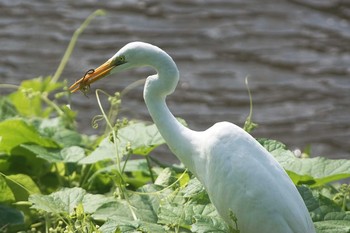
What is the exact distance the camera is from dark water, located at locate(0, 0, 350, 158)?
6.88 m

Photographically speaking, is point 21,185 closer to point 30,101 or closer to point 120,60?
point 120,60

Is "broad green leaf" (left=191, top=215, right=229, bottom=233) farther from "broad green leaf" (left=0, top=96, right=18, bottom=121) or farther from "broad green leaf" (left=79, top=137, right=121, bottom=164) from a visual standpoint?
"broad green leaf" (left=0, top=96, right=18, bottom=121)

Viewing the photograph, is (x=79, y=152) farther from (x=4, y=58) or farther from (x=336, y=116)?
(x=4, y=58)

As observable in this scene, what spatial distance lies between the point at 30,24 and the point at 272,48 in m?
2.32

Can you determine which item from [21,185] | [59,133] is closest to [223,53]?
[59,133]

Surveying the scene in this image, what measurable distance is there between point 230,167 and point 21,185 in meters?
1.05

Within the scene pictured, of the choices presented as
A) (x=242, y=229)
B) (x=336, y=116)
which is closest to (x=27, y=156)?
(x=242, y=229)

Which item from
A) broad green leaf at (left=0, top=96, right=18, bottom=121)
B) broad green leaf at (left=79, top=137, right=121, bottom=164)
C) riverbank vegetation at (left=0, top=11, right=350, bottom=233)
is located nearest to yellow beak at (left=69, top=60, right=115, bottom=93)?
riverbank vegetation at (left=0, top=11, right=350, bottom=233)

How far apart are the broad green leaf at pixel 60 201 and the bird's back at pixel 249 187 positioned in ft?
2.10

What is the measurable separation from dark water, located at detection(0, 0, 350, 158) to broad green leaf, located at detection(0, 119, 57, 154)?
2595 mm

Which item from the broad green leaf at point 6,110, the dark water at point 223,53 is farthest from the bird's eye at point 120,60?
the dark water at point 223,53

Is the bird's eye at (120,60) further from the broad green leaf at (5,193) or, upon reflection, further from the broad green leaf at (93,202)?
the broad green leaf at (5,193)

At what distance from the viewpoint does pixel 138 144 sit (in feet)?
12.5

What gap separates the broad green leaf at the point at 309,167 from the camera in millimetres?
3568
